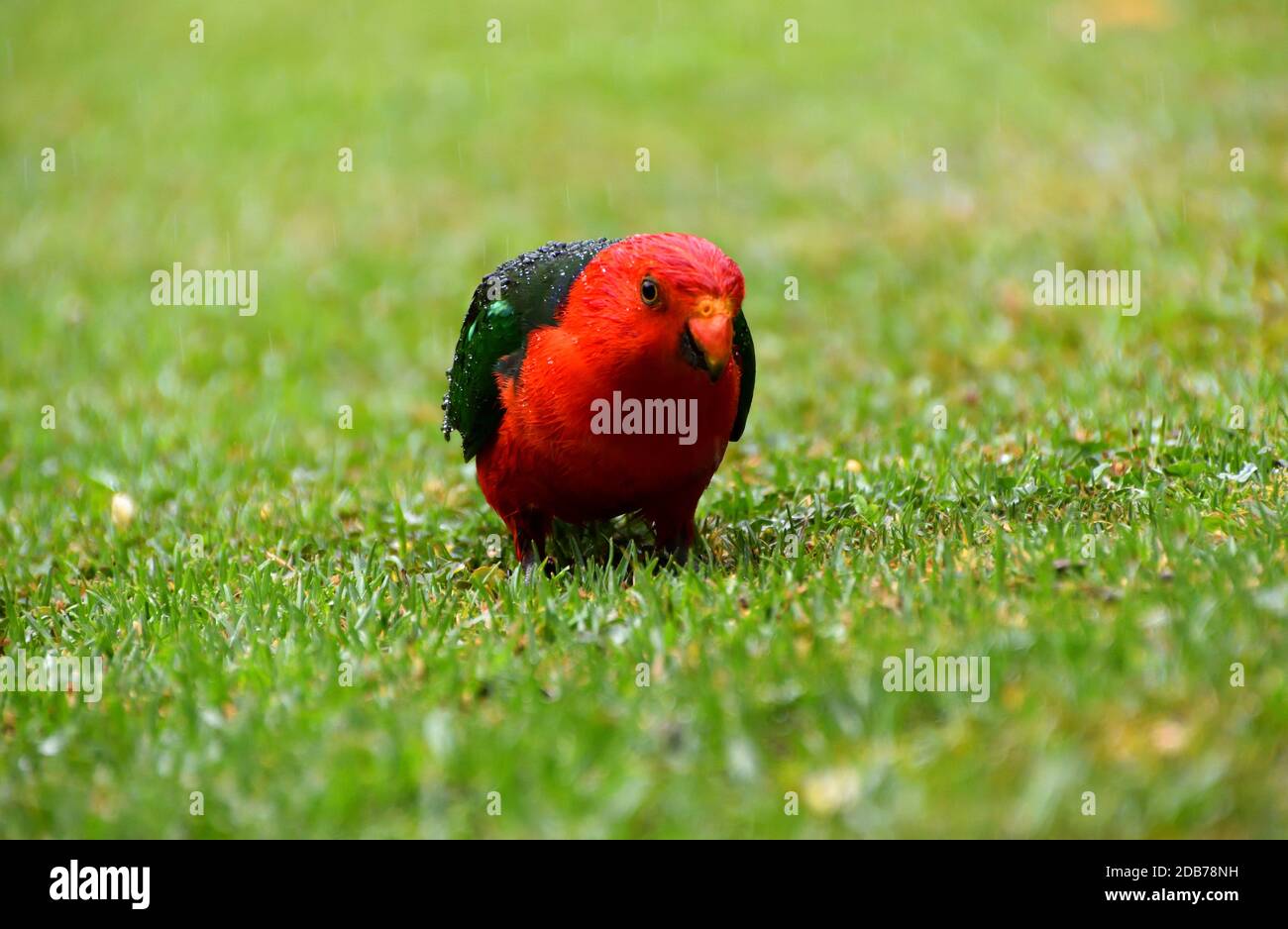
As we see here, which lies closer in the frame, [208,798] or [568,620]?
[208,798]

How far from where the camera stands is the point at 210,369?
27.1 ft

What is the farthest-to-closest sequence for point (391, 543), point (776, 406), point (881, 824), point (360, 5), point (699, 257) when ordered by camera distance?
point (360, 5)
point (776, 406)
point (391, 543)
point (699, 257)
point (881, 824)

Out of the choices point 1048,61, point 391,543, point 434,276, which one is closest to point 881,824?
point 391,543

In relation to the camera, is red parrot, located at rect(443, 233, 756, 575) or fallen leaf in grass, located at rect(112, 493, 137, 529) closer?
red parrot, located at rect(443, 233, 756, 575)

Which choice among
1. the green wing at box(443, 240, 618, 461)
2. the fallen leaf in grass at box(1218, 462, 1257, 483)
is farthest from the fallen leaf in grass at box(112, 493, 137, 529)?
the fallen leaf in grass at box(1218, 462, 1257, 483)

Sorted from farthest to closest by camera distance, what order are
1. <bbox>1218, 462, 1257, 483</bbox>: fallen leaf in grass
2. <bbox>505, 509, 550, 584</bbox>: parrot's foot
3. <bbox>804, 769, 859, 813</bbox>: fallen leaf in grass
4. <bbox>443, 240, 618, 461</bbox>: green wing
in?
<bbox>505, 509, 550, 584</bbox>: parrot's foot → <bbox>1218, 462, 1257, 483</bbox>: fallen leaf in grass → <bbox>443, 240, 618, 461</bbox>: green wing → <bbox>804, 769, 859, 813</bbox>: fallen leaf in grass

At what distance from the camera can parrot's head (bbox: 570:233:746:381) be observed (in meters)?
3.71

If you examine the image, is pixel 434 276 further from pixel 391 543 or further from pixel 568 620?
pixel 568 620

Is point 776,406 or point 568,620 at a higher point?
point 776,406

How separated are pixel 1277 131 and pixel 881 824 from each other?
8196 millimetres

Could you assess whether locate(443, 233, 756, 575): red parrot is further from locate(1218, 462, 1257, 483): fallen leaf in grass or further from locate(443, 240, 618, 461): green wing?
locate(1218, 462, 1257, 483): fallen leaf in grass

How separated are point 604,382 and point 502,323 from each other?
70 cm

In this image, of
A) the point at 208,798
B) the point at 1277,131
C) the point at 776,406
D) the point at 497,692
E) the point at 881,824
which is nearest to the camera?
the point at 881,824

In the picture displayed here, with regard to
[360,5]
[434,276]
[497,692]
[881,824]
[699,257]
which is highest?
[360,5]
